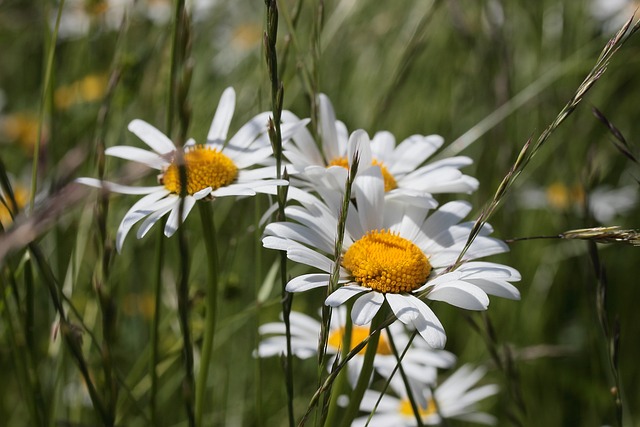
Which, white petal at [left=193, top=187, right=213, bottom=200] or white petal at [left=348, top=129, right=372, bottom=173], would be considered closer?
white petal at [left=193, top=187, right=213, bottom=200]

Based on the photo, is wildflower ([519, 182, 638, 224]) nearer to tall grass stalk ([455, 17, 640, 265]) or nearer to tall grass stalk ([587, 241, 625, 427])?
tall grass stalk ([587, 241, 625, 427])

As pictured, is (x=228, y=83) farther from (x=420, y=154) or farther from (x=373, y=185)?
(x=373, y=185)

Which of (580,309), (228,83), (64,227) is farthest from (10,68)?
(580,309)

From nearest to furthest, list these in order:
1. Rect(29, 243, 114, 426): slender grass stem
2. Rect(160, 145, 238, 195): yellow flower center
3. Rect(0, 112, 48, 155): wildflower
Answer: Rect(29, 243, 114, 426): slender grass stem, Rect(160, 145, 238, 195): yellow flower center, Rect(0, 112, 48, 155): wildflower

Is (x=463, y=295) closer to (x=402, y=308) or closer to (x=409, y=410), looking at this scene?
(x=402, y=308)

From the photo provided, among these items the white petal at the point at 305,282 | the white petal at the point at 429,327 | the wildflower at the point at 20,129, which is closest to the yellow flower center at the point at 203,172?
the white petal at the point at 305,282

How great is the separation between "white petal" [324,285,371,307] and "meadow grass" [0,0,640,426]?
0.07ft

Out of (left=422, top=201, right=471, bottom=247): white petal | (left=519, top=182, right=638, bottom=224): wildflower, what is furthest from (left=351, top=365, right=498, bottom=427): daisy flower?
(left=519, top=182, right=638, bottom=224): wildflower

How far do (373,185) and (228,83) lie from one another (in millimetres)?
1391

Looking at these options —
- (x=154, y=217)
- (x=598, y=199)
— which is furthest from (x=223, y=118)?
(x=598, y=199)

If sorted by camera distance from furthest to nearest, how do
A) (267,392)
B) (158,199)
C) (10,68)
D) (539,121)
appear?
(10,68)
(539,121)
(267,392)
(158,199)

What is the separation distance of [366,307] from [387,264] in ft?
0.31

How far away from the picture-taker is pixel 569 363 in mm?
2084

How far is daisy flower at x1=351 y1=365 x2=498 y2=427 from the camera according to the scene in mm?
1358
